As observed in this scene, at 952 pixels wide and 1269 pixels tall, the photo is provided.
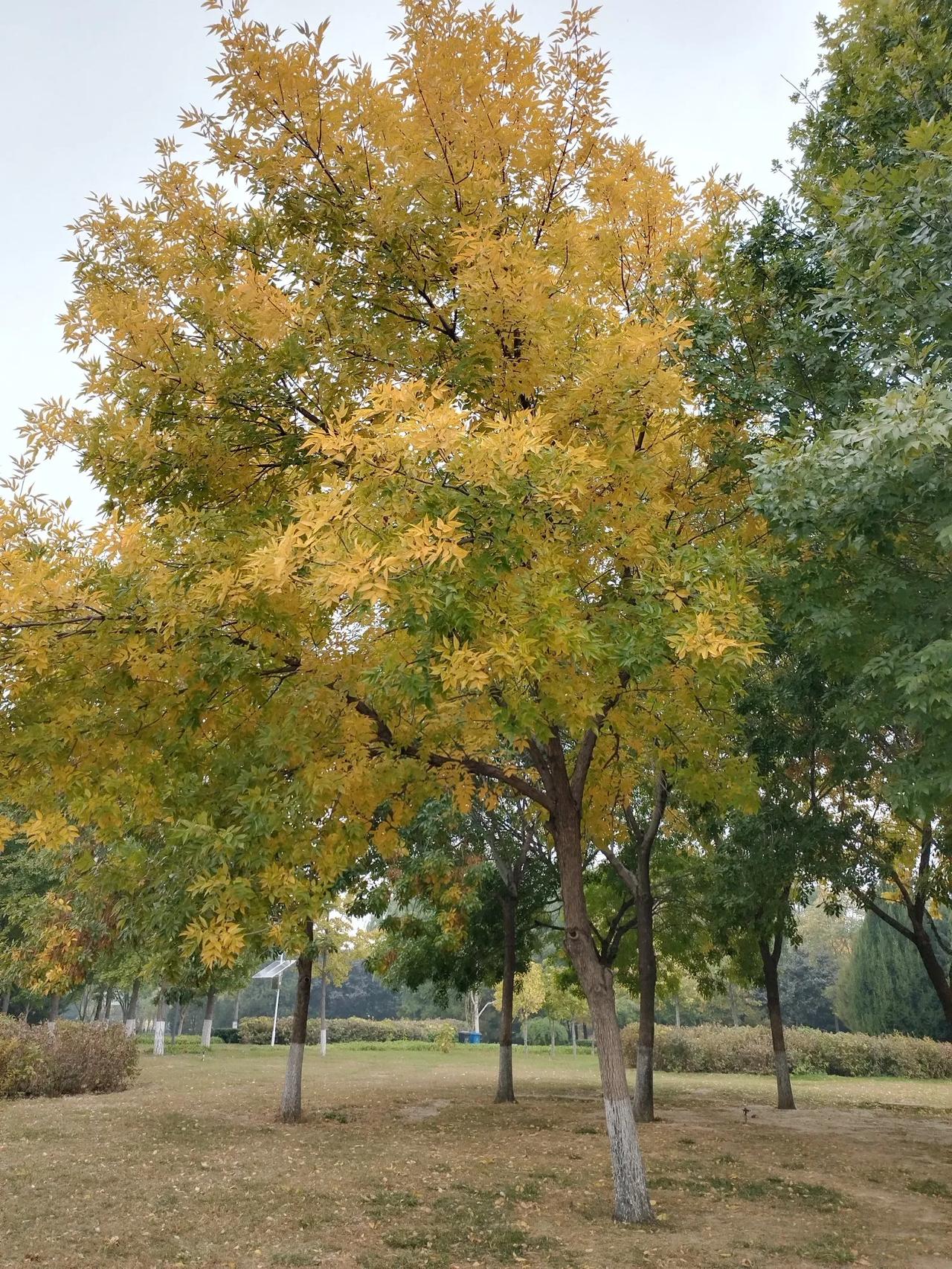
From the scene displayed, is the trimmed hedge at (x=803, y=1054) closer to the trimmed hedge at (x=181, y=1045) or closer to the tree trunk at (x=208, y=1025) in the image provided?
the tree trunk at (x=208, y=1025)

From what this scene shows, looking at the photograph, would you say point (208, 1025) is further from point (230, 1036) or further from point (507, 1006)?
point (507, 1006)

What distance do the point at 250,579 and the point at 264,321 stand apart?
2462mm

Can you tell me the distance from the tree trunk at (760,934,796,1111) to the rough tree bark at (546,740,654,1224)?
8.78 m

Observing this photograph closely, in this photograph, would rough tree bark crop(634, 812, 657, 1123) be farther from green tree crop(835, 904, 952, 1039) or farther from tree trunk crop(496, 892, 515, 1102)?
green tree crop(835, 904, 952, 1039)

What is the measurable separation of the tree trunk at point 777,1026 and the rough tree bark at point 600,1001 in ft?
28.8

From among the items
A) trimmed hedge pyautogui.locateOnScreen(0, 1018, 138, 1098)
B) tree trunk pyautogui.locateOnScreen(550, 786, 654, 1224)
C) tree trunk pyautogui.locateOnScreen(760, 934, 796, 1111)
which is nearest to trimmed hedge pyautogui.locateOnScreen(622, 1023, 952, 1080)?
tree trunk pyautogui.locateOnScreen(760, 934, 796, 1111)

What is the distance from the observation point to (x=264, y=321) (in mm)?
5984

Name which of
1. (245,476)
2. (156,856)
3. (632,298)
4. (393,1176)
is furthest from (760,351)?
(393,1176)

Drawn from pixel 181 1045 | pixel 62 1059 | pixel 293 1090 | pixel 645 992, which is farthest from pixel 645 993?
pixel 181 1045

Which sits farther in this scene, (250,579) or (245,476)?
(245,476)

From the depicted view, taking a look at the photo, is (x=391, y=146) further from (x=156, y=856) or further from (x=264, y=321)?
(x=156, y=856)

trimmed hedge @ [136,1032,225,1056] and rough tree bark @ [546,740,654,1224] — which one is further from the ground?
rough tree bark @ [546,740,654,1224]

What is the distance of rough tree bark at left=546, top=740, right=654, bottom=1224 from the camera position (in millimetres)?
6770

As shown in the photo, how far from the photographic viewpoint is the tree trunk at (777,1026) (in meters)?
15.6
